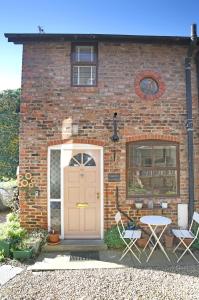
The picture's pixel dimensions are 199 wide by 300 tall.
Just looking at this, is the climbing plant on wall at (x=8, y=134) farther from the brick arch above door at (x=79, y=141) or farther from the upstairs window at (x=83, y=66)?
the brick arch above door at (x=79, y=141)

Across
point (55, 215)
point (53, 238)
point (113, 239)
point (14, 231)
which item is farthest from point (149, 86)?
point (14, 231)

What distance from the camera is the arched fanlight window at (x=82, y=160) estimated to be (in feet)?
23.1

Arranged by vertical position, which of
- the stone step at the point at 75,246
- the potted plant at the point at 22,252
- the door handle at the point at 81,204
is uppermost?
the door handle at the point at 81,204

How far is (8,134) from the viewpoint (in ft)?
43.5

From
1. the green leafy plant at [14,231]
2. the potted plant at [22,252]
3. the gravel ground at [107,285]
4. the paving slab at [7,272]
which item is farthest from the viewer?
the green leafy plant at [14,231]

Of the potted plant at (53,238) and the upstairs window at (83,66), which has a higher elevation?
the upstairs window at (83,66)

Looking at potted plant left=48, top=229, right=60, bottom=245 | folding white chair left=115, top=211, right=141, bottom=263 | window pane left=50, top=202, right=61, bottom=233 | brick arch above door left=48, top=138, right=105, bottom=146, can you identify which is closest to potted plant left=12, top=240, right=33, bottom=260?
potted plant left=48, top=229, right=60, bottom=245

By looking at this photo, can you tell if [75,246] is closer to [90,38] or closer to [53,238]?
[53,238]

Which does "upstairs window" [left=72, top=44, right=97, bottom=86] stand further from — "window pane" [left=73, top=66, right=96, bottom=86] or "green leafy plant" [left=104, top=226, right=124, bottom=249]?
"green leafy plant" [left=104, top=226, right=124, bottom=249]

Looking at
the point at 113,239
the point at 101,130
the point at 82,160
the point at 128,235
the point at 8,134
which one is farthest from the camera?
the point at 8,134

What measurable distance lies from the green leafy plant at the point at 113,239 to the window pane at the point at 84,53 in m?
4.80

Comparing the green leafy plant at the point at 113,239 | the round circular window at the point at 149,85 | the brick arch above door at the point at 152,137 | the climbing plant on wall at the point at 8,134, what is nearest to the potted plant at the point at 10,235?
the green leafy plant at the point at 113,239

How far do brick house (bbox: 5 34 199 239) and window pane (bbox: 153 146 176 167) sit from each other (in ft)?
0.09

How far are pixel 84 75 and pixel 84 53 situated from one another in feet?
2.16
